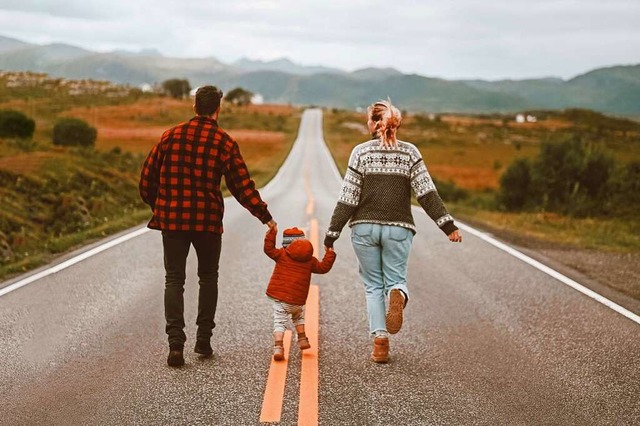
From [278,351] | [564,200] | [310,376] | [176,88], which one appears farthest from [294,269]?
[176,88]

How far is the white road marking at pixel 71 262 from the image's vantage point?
8.20 m

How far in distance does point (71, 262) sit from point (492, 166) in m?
48.6

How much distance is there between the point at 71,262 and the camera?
9.77m

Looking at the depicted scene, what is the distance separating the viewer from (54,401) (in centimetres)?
471

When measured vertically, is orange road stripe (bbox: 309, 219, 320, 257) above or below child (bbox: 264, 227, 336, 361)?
below

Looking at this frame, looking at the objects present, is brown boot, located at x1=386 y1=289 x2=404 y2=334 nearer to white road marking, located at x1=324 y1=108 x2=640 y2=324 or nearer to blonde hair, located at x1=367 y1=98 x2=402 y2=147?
blonde hair, located at x1=367 y1=98 x2=402 y2=147

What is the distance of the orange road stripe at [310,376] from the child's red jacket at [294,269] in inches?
19.7

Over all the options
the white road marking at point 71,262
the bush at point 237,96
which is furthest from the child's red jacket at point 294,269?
the bush at point 237,96

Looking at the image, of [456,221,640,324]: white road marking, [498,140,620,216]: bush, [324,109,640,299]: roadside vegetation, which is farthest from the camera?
[498,140,620,216]: bush

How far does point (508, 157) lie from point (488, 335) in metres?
60.3

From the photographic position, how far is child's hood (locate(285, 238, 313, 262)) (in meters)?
5.45

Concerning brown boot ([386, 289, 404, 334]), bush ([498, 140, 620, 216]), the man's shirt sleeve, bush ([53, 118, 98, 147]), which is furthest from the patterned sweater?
bush ([53, 118, 98, 147])

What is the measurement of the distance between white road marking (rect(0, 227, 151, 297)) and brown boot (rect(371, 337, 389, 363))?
14.6ft

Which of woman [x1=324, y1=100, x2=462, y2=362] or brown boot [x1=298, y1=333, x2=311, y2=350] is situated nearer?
woman [x1=324, y1=100, x2=462, y2=362]
